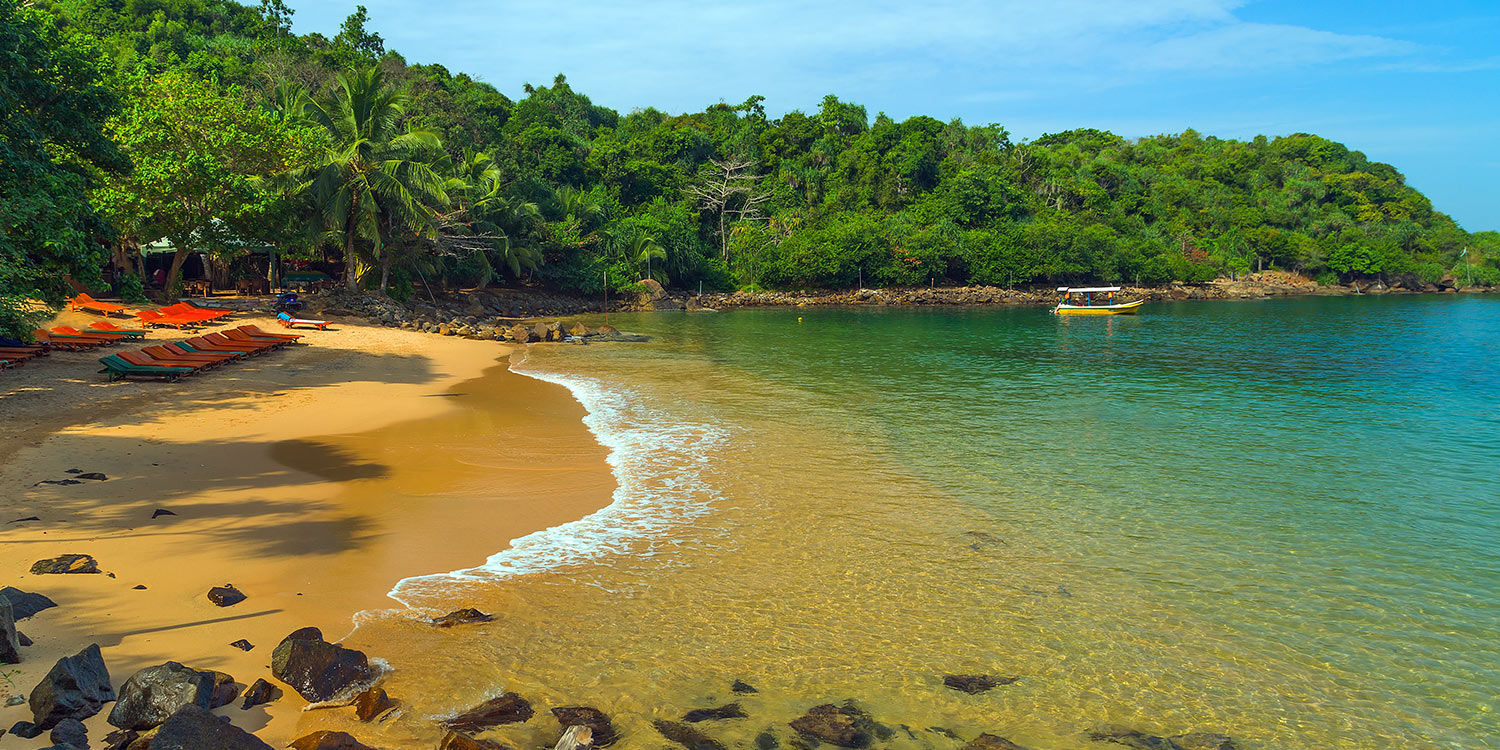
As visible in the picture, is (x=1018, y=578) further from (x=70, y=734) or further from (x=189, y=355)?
(x=189, y=355)

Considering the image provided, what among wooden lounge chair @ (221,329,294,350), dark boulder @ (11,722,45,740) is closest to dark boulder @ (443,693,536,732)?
dark boulder @ (11,722,45,740)

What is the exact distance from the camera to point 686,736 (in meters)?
4.94

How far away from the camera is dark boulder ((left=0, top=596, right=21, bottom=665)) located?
4734 millimetres

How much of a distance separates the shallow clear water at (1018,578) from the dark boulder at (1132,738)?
0.11 metres

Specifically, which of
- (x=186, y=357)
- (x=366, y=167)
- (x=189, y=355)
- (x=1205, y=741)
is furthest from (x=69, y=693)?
(x=366, y=167)

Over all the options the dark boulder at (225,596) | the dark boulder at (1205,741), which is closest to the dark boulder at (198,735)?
the dark boulder at (225,596)

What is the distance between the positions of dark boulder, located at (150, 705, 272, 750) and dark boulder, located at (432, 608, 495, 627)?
2194mm

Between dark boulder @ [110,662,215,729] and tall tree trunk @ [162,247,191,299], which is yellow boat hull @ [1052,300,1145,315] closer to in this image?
tall tree trunk @ [162,247,191,299]

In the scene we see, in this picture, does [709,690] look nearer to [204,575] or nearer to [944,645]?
[944,645]

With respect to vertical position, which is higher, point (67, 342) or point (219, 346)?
point (67, 342)

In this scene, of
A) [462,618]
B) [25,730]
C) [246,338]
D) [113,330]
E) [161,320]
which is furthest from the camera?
[161,320]

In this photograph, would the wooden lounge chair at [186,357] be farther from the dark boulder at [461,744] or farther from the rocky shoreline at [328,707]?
the dark boulder at [461,744]

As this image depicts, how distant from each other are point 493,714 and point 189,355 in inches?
644

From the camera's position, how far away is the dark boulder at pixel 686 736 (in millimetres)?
4848
